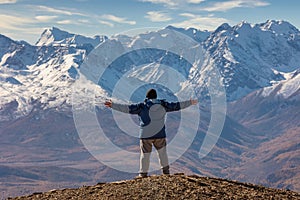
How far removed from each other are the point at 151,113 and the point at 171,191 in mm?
4797

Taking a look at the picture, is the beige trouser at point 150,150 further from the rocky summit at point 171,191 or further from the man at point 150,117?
the rocky summit at point 171,191

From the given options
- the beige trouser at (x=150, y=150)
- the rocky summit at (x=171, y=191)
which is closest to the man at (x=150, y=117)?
the beige trouser at (x=150, y=150)

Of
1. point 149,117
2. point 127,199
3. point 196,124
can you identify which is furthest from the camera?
point 149,117

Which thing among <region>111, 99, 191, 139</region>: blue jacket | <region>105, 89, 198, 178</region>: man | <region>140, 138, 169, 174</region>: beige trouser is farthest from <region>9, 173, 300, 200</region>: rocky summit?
<region>111, 99, 191, 139</region>: blue jacket

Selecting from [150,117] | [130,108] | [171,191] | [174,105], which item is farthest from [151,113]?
[171,191]

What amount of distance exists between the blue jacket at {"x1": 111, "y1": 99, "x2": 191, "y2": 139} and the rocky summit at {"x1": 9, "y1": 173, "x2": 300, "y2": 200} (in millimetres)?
2414

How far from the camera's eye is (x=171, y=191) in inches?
1081

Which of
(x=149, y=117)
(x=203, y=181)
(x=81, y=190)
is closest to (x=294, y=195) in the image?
(x=203, y=181)

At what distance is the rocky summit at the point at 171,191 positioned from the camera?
2709cm

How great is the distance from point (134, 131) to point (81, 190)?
4.18 m

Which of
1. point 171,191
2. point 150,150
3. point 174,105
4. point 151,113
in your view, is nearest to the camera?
point 171,191

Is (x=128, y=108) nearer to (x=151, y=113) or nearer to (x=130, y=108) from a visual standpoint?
(x=130, y=108)

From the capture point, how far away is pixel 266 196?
93.4 ft

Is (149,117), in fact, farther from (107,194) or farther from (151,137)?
(107,194)
